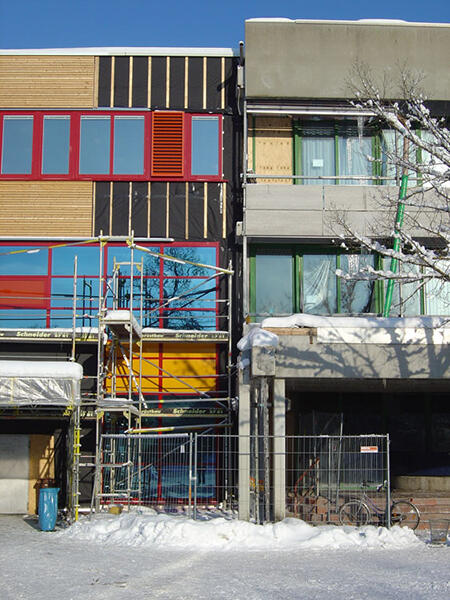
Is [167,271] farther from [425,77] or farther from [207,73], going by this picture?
[425,77]

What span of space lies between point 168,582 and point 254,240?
461 inches

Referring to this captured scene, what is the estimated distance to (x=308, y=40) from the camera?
70.9 ft

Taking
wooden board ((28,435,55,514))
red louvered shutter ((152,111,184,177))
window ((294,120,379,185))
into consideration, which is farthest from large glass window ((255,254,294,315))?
wooden board ((28,435,55,514))

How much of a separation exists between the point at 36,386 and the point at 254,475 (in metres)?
4.88

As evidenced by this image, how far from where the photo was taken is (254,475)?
17.2 meters

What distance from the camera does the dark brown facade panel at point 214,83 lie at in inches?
869

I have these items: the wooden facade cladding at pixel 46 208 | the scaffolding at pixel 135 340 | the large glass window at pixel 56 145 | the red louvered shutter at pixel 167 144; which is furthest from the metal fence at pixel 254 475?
the large glass window at pixel 56 145

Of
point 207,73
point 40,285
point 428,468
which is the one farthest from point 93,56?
point 428,468

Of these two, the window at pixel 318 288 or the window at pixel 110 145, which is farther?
the window at pixel 110 145

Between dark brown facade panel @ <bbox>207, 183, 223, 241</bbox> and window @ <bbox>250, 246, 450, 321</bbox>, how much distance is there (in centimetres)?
106

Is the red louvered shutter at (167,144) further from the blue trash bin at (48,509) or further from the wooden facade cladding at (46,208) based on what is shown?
the blue trash bin at (48,509)

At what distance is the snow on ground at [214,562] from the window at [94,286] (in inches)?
231

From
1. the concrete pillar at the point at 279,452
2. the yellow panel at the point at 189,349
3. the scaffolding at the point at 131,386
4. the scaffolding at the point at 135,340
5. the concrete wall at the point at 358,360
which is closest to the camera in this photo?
the concrete pillar at the point at 279,452

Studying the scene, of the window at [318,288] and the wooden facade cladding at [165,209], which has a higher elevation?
the wooden facade cladding at [165,209]
